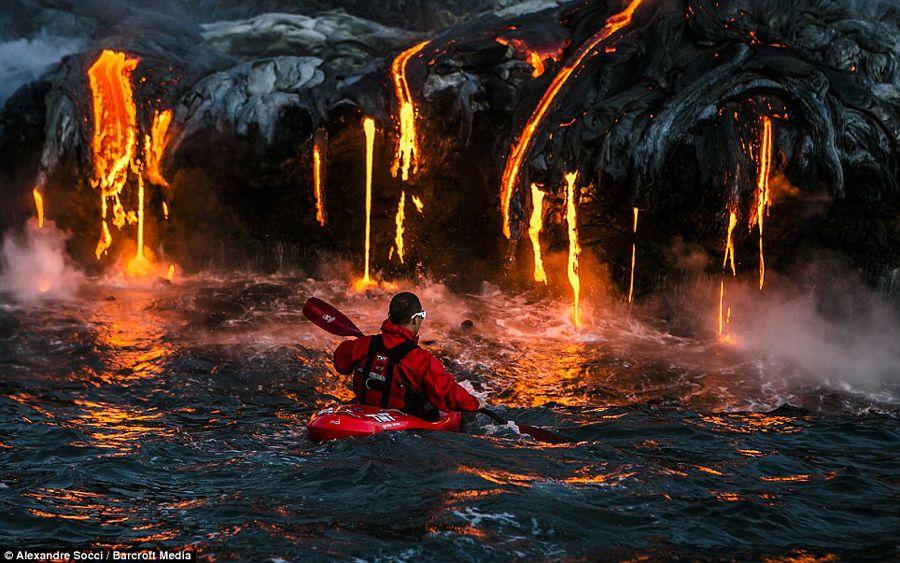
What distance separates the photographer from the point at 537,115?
35.9 feet

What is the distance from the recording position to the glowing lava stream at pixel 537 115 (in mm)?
10898

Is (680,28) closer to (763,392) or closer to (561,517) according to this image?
(763,392)

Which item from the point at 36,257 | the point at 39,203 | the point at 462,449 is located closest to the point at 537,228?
the point at 462,449

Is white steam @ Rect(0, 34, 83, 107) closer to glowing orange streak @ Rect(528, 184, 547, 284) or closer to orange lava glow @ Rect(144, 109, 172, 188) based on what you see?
orange lava glow @ Rect(144, 109, 172, 188)

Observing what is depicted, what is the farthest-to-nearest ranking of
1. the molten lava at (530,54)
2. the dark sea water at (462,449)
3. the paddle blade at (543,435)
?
the molten lava at (530,54) → the paddle blade at (543,435) → the dark sea water at (462,449)

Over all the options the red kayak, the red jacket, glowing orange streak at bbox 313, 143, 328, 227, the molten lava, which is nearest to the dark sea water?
the red kayak

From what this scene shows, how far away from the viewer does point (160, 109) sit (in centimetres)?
1299

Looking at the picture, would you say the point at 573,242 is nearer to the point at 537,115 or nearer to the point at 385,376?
the point at 537,115

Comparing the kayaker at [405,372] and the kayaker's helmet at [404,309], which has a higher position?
the kayaker's helmet at [404,309]

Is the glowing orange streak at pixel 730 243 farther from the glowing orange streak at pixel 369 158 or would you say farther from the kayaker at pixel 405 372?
the kayaker at pixel 405 372

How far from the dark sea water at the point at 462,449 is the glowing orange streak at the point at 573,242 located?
42 cm

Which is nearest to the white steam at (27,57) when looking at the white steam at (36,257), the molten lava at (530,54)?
the white steam at (36,257)

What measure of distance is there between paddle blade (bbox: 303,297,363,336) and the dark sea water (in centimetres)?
91

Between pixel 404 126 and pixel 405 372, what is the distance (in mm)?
6429
